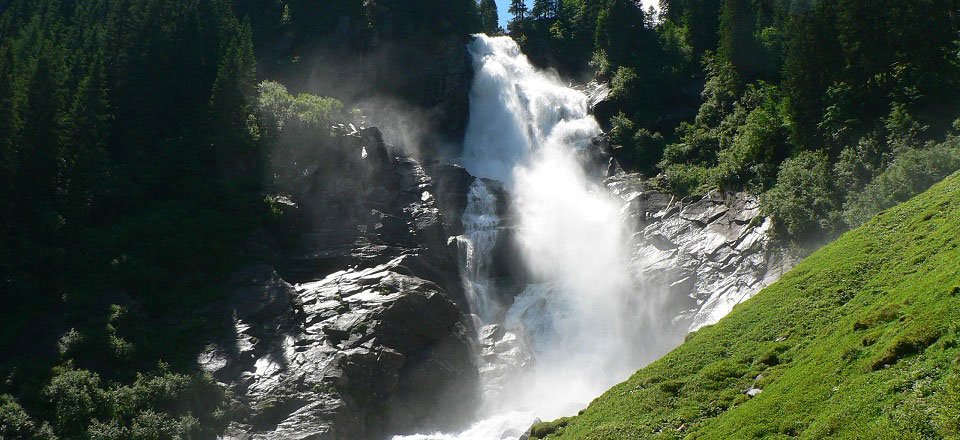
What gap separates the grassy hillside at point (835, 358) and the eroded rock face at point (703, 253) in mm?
10616

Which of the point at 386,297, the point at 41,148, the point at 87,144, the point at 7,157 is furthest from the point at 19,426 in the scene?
the point at 87,144

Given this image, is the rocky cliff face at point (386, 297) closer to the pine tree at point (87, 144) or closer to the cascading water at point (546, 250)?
the cascading water at point (546, 250)

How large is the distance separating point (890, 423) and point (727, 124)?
146 feet

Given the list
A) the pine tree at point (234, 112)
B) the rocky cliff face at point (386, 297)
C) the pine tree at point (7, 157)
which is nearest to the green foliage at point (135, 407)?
the rocky cliff face at point (386, 297)

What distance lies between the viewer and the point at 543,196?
5828 centimetres

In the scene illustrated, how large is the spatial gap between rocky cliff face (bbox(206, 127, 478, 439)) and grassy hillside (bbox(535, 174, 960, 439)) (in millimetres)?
13231

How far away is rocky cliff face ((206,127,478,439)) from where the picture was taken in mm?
36688

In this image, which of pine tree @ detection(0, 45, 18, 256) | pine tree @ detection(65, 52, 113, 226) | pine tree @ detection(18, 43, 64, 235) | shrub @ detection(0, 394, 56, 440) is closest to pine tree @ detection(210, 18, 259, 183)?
pine tree @ detection(65, 52, 113, 226)

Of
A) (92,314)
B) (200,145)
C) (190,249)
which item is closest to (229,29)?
(200,145)

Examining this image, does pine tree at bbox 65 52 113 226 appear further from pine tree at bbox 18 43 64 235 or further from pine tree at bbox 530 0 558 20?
pine tree at bbox 530 0 558 20

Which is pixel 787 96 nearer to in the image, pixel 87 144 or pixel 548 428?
pixel 548 428

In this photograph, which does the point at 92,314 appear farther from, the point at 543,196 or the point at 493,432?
the point at 543,196

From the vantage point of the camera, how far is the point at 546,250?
51594 millimetres

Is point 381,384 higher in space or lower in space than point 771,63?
lower
